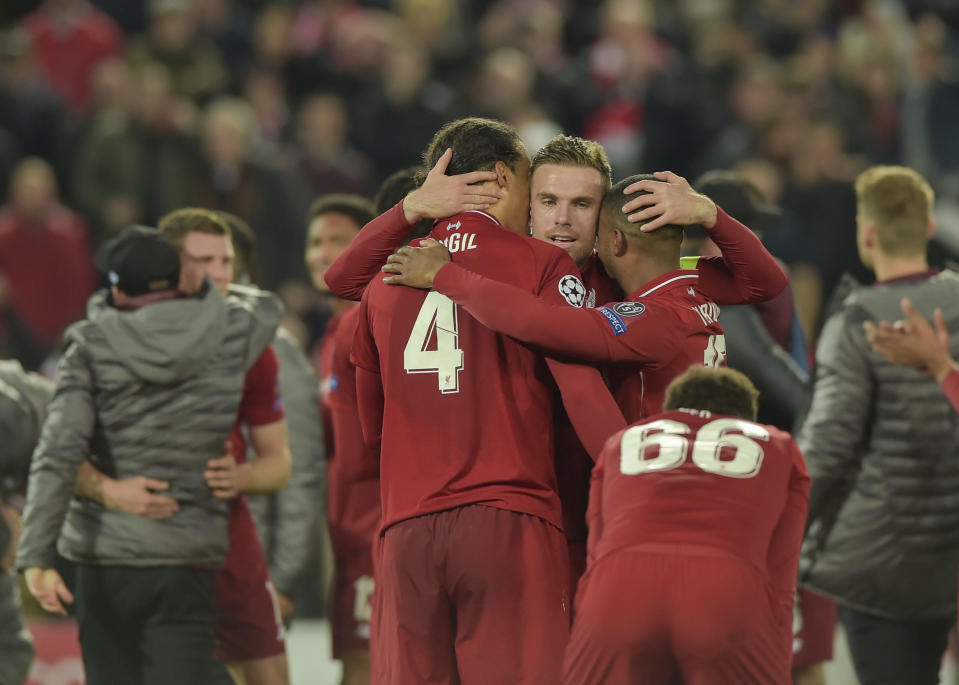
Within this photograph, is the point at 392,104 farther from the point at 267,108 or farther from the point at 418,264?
the point at 418,264

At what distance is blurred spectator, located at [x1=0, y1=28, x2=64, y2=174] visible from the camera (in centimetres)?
1242

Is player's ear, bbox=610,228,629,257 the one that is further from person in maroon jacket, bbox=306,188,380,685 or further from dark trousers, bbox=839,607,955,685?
dark trousers, bbox=839,607,955,685

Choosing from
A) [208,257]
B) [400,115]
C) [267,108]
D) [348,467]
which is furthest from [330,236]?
[267,108]

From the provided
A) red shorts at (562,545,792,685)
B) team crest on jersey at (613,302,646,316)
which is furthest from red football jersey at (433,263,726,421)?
red shorts at (562,545,792,685)

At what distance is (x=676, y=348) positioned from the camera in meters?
4.48

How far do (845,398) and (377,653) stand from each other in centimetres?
222

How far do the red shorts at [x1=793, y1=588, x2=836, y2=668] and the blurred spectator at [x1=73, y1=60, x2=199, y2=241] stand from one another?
21.4 feet

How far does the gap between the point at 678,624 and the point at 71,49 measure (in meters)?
10.4

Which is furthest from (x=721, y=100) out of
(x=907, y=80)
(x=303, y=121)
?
(x=303, y=121)

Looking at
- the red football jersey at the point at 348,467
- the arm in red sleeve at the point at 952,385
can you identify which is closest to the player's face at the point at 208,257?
the red football jersey at the point at 348,467

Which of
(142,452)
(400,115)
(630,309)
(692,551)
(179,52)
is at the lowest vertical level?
(692,551)

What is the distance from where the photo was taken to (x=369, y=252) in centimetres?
473

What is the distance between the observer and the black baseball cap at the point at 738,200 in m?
6.30

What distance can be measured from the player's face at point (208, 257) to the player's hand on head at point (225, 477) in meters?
0.84
